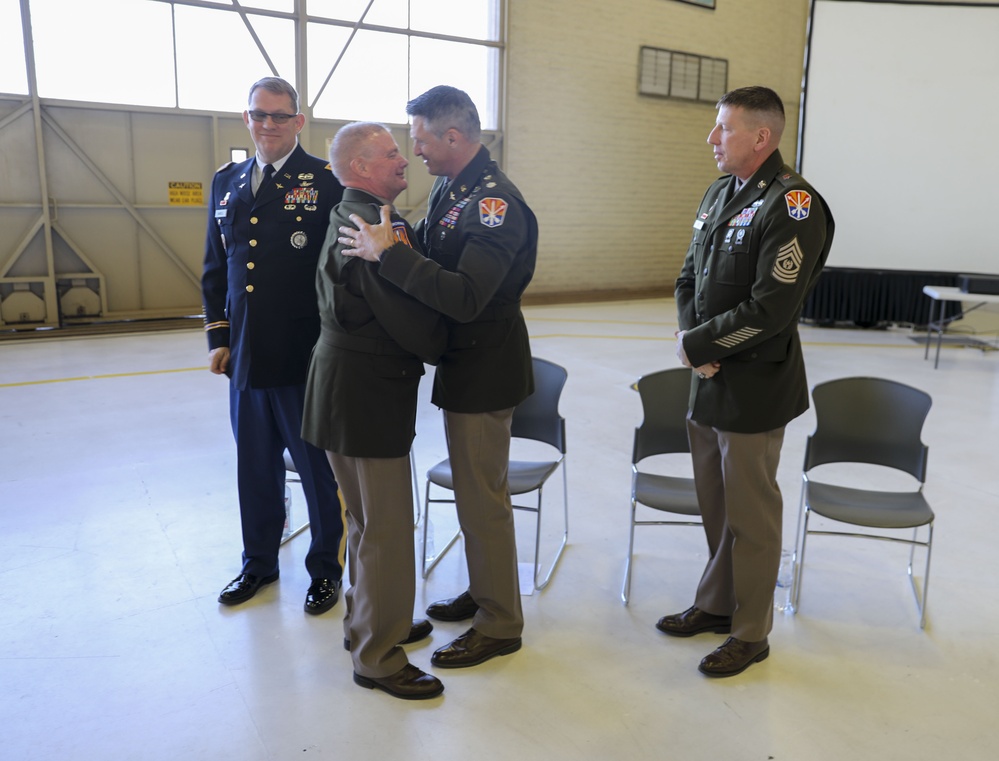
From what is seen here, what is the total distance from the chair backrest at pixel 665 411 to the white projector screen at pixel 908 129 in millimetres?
7812

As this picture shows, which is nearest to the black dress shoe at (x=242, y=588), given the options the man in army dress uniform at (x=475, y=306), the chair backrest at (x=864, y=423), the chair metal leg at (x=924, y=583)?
the man in army dress uniform at (x=475, y=306)

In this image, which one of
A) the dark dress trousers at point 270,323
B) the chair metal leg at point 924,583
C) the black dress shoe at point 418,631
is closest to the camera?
the black dress shoe at point 418,631

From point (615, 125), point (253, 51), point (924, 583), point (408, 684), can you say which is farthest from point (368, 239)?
point (615, 125)

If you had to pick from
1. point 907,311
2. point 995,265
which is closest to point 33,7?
point 907,311

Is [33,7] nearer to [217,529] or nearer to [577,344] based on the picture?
[577,344]

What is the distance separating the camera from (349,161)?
2.35 meters

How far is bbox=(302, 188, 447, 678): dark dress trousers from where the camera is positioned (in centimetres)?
232

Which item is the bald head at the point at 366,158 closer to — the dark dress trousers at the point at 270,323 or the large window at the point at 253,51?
the dark dress trousers at the point at 270,323

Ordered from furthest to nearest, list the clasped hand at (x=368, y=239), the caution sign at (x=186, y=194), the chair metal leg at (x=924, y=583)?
the caution sign at (x=186, y=194)
the chair metal leg at (x=924, y=583)
the clasped hand at (x=368, y=239)

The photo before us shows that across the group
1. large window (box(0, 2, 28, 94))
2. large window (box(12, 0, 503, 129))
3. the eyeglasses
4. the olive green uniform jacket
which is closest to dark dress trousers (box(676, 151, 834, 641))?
the olive green uniform jacket

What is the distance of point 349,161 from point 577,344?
20.7 ft

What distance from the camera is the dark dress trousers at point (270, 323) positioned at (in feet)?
9.57

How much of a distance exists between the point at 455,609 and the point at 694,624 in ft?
2.79

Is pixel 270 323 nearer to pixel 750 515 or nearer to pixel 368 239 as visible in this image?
pixel 368 239
